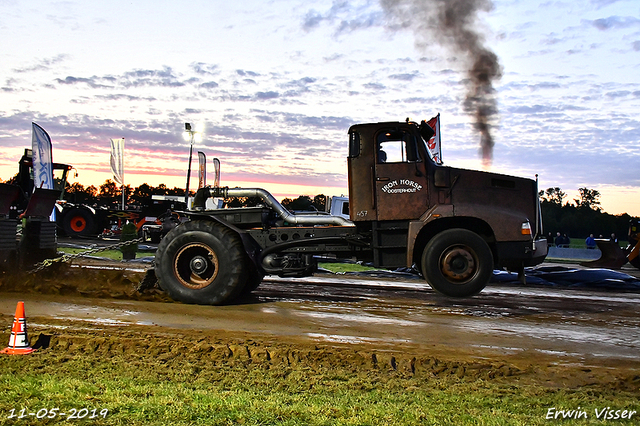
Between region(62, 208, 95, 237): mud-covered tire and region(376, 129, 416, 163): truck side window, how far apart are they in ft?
72.3

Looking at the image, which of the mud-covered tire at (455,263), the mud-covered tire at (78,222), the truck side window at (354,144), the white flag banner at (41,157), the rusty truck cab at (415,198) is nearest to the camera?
the mud-covered tire at (455,263)

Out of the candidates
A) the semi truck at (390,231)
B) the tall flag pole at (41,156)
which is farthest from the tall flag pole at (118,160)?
the semi truck at (390,231)

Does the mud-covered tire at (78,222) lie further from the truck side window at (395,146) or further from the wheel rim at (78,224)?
the truck side window at (395,146)

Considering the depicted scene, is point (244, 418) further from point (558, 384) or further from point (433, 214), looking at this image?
point (433, 214)

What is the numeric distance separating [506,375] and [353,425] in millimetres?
1986

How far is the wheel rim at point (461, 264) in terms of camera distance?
8.53 m

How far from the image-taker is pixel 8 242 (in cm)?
1023

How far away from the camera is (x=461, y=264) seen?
337 inches

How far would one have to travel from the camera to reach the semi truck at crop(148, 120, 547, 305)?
8.57m

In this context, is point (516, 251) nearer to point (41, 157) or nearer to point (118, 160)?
point (41, 157)

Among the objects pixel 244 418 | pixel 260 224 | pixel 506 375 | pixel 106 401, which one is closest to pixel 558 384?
pixel 506 375

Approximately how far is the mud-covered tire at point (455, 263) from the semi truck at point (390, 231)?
16 mm

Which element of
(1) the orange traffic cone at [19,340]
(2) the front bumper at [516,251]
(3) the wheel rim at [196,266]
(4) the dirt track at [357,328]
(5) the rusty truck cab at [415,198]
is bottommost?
(4) the dirt track at [357,328]

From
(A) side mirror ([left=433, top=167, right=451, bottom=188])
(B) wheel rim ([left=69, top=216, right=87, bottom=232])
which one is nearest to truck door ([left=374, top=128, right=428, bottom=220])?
(A) side mirror ([left=433, top=167, right=451, bottom=188])
